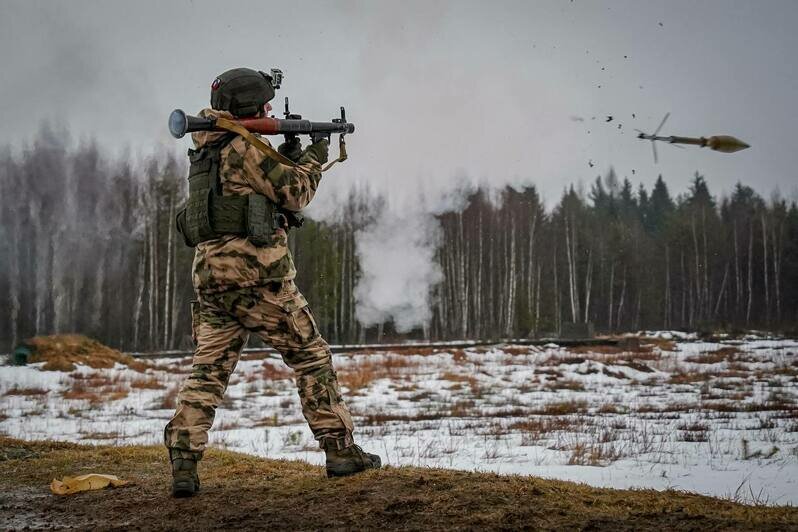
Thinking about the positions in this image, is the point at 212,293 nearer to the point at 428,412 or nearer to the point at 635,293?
the point at 428,412

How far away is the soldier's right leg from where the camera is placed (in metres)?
3.45

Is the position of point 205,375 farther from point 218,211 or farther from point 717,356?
point 717,356

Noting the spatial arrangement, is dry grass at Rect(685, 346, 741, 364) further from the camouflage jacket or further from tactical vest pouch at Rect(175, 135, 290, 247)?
tactical vest pouch at Rect(175, 135, 290, 247)

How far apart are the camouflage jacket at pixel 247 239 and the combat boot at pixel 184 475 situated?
87 cm

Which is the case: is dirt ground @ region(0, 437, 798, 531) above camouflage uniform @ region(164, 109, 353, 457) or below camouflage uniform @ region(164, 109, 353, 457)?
below

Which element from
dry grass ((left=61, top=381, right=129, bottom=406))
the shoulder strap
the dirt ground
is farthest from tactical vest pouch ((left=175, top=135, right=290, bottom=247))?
dry grass ((left=61, top=381, right=129, bottom=406))

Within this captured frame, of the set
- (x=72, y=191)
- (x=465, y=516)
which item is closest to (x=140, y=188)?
(x=72, y=191)

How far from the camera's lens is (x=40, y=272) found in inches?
1254

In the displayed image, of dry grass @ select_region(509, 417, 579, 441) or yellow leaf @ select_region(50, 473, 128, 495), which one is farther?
dry grass @ select_region(509, 417, 579, 441)

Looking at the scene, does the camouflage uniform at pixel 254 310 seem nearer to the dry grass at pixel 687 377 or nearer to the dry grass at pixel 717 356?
the dry grass at pixel 687 377

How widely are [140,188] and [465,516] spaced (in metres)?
34.8

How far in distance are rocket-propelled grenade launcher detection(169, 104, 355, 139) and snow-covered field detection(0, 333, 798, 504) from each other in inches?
106

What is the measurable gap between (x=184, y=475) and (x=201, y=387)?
444 millimetres

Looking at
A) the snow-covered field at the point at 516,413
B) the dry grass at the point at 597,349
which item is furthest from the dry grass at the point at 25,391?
the dry grass at the point at 597,349
